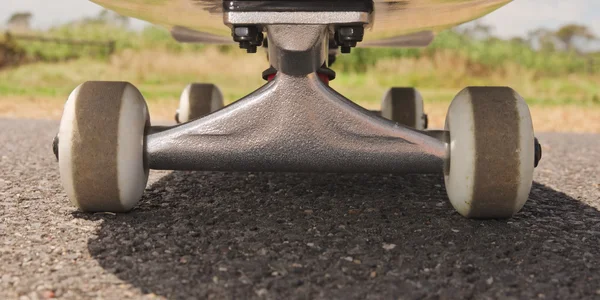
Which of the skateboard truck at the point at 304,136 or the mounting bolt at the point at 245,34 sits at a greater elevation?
the mounting bolt at the point at 245,34

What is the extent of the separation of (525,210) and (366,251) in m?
0.79

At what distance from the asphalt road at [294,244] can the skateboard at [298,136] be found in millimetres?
141

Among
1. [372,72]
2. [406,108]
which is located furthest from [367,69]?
[406,108]

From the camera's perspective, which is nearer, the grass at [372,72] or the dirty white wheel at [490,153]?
the dirty white wheel at [490,153]

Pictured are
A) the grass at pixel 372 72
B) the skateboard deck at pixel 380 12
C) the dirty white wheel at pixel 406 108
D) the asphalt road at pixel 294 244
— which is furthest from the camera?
the grass at pixel 372 72

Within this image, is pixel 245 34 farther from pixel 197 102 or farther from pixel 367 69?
pixel 367 69

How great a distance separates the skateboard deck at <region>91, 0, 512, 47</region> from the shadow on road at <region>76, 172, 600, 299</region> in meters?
0.67

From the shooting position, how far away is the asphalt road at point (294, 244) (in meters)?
1.42

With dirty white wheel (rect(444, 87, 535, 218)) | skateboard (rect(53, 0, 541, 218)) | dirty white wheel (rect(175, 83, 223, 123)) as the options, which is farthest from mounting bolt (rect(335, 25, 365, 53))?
dirty white wheel (rect(175, 83, 223, 123))

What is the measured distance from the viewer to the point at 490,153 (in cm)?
179

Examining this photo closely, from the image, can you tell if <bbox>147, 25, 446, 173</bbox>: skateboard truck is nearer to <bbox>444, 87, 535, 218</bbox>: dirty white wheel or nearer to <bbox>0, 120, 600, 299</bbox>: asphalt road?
<bbox>444, 87, 535, 218</bbox>: dirty white wheel

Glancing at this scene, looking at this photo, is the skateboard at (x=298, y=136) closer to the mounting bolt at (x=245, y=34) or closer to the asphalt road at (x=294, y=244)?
the mounting bolt at (x=245, y=34)

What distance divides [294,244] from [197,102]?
7.02 ft

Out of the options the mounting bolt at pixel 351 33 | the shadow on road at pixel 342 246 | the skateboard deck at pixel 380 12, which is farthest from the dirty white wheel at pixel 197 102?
the mounting bolt at pixel 351 33
